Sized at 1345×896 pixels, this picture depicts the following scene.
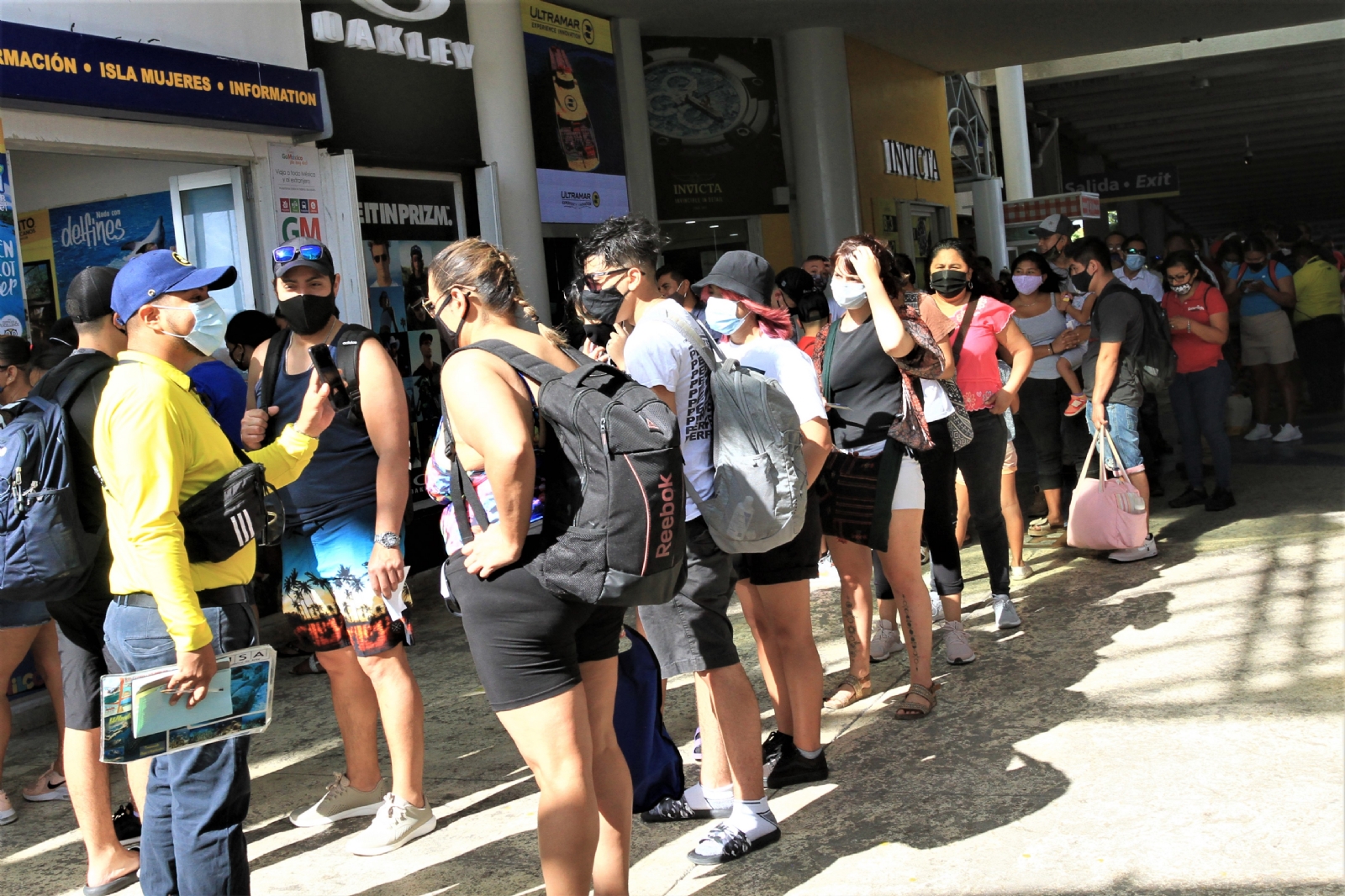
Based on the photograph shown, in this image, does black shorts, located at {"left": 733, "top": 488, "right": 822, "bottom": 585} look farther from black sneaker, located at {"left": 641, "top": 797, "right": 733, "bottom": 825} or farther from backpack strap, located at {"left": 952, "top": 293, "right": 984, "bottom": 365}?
backpack strap, located at {"left": 952, "top": 293, "right": 984, "bottom": 365}

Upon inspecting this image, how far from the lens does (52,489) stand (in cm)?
350

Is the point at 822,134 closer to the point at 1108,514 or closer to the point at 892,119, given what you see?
the point at 892,119

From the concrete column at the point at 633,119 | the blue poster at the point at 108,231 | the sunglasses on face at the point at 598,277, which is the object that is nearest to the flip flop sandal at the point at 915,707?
the sunglasses on face at the point at 598,277

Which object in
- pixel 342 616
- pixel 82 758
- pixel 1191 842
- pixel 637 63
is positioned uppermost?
pixel 637 63

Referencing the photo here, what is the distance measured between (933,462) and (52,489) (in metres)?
3.20

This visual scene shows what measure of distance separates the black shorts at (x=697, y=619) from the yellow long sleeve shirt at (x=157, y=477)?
120 centimetres

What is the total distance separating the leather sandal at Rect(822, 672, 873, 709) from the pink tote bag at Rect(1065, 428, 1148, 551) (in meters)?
2.09

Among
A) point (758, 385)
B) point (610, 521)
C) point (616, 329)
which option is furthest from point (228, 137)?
point (610, 521)

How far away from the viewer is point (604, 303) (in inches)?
150

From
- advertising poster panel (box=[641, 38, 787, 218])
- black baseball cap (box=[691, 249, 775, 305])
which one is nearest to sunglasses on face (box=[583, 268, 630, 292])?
black baseball cap (box=[691, 249, 775, 305])

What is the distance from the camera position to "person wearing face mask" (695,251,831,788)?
3895 mm

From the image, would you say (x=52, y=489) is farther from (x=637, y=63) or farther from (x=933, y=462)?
(x=637, y=63)

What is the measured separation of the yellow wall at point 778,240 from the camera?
13430mm

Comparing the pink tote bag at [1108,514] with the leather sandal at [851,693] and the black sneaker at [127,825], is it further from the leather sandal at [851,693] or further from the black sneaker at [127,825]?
the black sneaker at [127,825]
